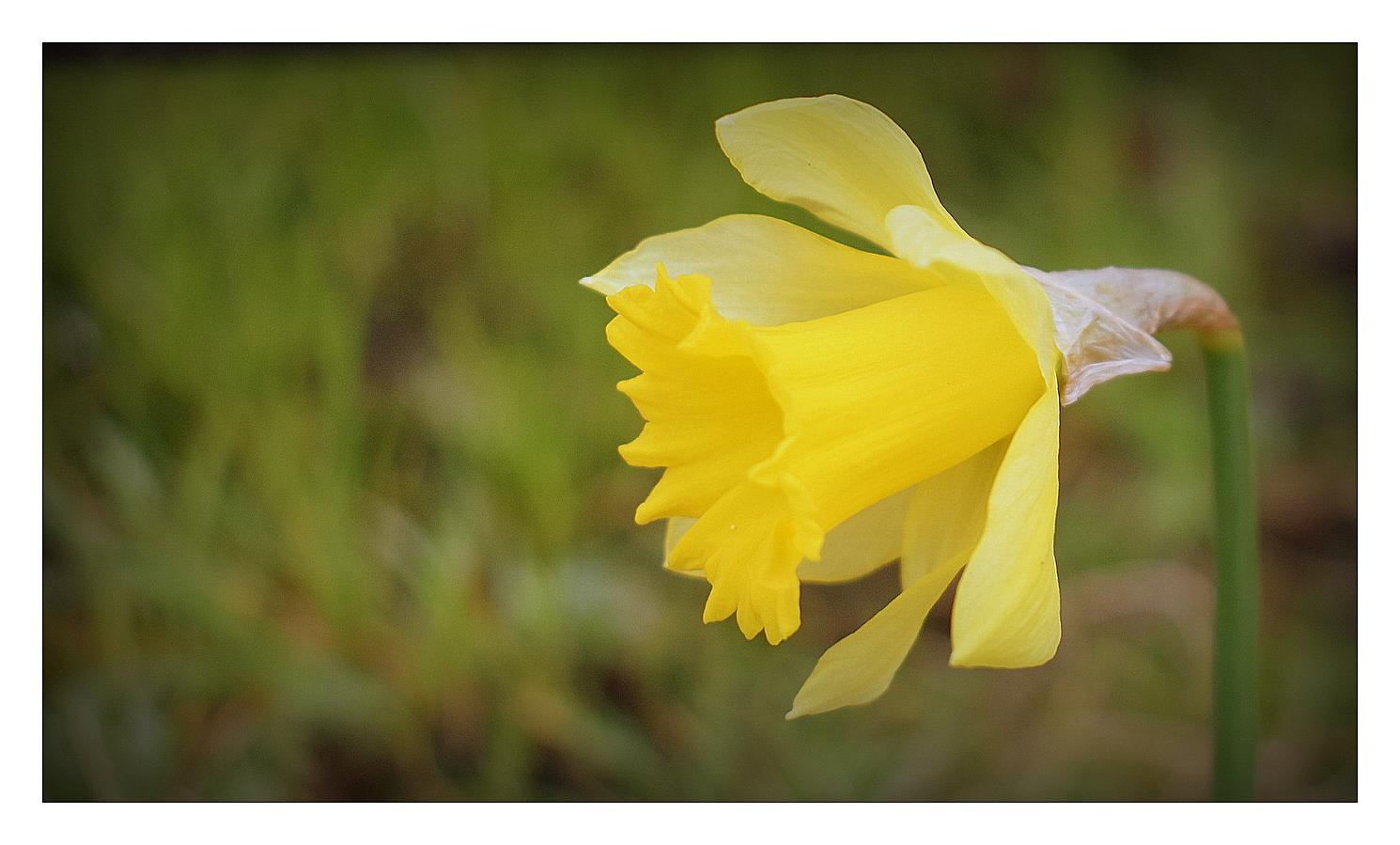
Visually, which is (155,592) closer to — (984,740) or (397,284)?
(397,284)

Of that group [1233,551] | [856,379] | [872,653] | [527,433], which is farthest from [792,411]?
[527,433]

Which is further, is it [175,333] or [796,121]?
[175,333]

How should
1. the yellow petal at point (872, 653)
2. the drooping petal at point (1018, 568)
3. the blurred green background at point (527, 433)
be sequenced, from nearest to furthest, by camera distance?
the drooping petal at point (1018, 568) < the yellow petal at point (872, 653) < the blurred green background at point (527, 433)

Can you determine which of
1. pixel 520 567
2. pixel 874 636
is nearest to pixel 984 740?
pixel 520 567

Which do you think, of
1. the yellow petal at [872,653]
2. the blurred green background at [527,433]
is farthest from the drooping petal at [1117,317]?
the blurred green background at [527,433]

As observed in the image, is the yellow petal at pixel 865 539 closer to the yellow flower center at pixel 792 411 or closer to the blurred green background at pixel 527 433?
the yellow flower center at pixel 792 411

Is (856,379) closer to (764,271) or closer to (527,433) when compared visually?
(764,271)
